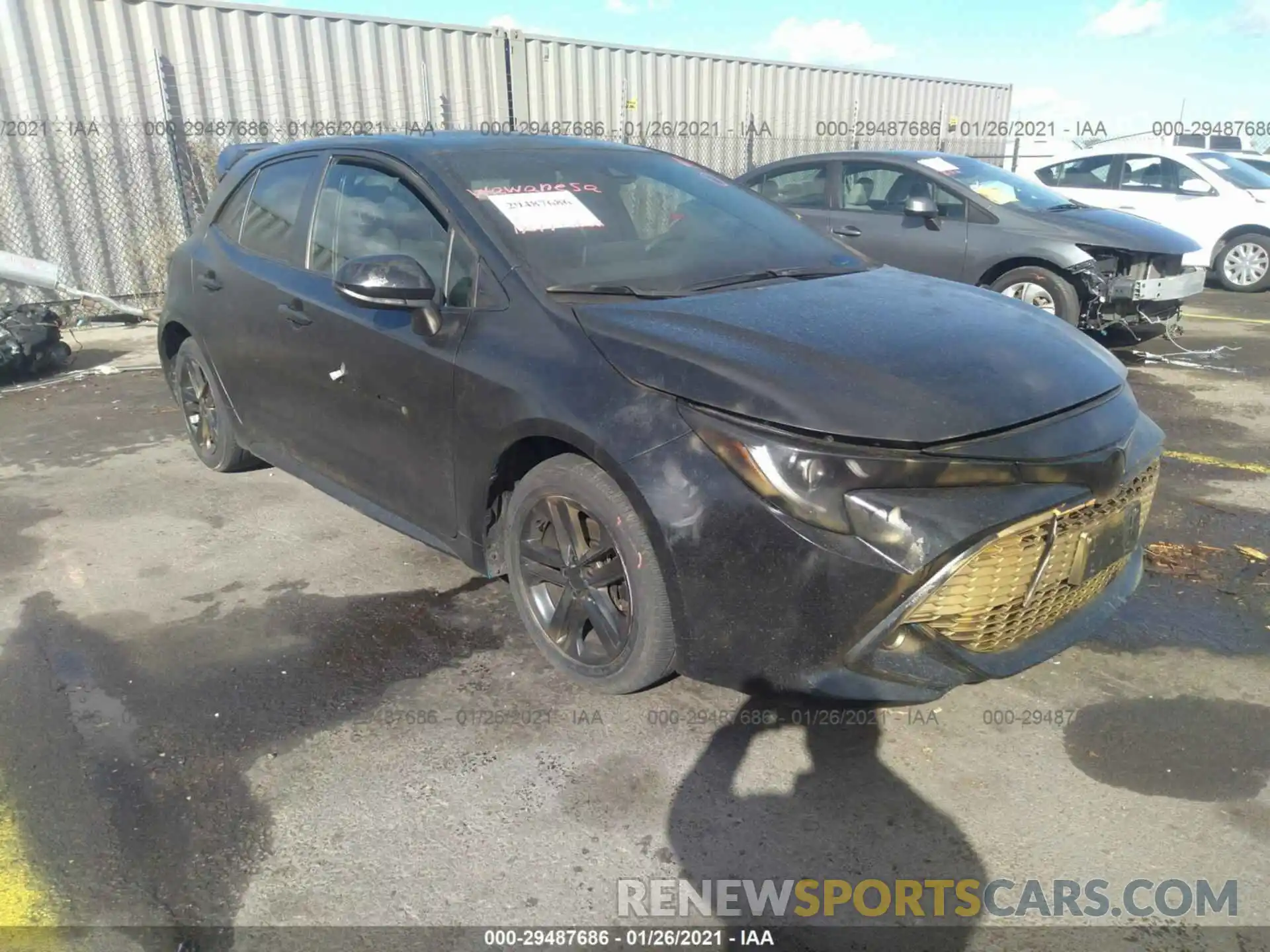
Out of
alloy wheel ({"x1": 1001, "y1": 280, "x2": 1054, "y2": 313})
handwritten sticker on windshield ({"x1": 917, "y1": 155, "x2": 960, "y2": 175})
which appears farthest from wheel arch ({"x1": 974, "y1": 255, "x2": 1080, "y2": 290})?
handwritten sticker on windshield ({"x1": 917, "y1": 155, "x2": 960, "y2": 175})

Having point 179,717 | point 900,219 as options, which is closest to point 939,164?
point 900,219

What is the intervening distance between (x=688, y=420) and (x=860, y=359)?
1.66 ft

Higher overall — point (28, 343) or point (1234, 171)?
point (1234, 171)

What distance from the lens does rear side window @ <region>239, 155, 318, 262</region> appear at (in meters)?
3.86

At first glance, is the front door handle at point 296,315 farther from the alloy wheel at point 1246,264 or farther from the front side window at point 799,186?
the alloy wheel at point 1246,264

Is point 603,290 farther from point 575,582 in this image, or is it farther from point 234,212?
point 234,212

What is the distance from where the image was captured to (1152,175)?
1103cm

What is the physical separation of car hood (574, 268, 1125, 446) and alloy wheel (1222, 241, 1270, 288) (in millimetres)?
9918

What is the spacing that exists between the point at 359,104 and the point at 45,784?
975 cm

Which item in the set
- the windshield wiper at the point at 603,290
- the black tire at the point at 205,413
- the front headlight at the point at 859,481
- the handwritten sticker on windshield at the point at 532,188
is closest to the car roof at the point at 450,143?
the handwritten sticker on windshield at the point at 532,188

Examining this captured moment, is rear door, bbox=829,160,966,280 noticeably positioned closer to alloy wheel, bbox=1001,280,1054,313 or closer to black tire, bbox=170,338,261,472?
alloy wheel, bbox=1001,280,1054,313

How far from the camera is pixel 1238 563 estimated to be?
371 centimetres

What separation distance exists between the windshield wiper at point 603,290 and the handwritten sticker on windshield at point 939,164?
17.8ft

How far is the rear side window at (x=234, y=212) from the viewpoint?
14.0 feet
